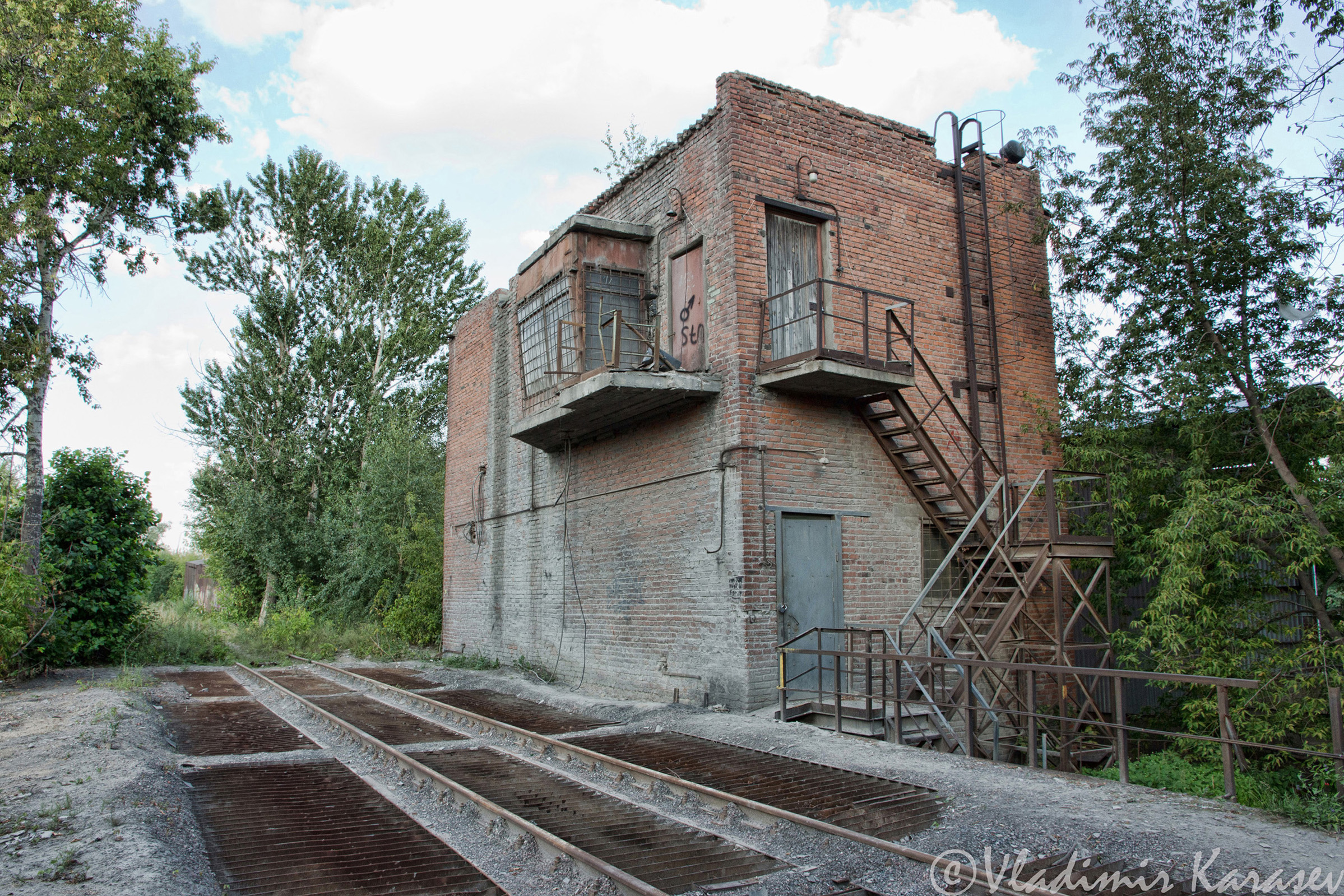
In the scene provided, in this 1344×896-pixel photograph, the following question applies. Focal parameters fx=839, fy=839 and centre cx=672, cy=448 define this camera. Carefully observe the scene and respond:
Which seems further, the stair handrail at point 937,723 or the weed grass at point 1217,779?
the stair handrail at point 937,723

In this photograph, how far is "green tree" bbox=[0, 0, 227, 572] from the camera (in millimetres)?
15836

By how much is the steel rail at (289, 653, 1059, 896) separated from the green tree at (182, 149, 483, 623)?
19337 millimetres

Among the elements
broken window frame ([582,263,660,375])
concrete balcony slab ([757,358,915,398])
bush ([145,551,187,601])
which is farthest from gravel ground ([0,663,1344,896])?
bush ([145,551,187,601])

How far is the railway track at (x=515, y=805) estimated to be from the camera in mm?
5320

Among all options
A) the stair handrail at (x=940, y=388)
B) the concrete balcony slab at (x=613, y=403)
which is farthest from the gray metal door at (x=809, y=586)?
the stair handrail at (x=940, y=388)

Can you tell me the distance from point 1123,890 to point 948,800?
1949 mm

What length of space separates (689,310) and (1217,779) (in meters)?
8.93

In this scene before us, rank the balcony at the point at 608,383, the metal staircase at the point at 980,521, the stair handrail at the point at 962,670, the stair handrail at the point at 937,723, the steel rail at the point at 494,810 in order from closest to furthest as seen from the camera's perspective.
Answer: the steel rail at the point at 494,810
the stair handrail at the point at 962,670
the stair handrail at the point at 937,723
the metal staircase at the point at 980,521
the balcony at the point at 608,383

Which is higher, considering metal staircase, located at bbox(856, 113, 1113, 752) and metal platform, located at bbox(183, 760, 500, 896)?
metal staircase, located at bbox(856, 113, 1113, 752)

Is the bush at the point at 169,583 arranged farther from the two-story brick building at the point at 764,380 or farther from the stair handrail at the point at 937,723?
the stair handrail at the point at 937,723

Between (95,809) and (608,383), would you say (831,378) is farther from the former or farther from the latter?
(95,809)

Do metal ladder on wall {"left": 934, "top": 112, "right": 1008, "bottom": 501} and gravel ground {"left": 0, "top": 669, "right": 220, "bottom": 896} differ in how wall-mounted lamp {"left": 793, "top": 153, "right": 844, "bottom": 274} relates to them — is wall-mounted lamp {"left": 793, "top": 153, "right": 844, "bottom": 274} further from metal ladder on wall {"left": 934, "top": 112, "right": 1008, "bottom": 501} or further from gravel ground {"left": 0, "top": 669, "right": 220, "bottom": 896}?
A: gravel ground {"left": 0, "top": 669, "right": 220, "bottom": 896}
